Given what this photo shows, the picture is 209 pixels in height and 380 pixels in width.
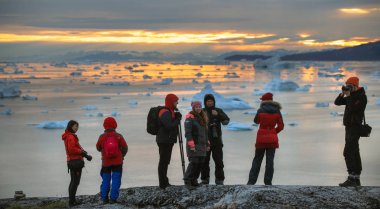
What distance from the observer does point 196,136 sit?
6.47 meters

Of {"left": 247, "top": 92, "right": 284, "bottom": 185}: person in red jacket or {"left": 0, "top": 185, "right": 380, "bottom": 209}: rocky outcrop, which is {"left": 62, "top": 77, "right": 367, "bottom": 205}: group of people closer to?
{"left": 247, "top": 92, "right": 284, "bottom": 185}: person in red jacket

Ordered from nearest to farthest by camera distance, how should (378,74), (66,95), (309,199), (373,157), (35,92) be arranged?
(309,199) → (373,157) → (66,95) → (35,92) → (378,74)

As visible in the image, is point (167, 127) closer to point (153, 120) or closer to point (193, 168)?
point (153, 120)

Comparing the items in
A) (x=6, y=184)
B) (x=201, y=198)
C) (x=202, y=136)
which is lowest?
(x=6, y=184)

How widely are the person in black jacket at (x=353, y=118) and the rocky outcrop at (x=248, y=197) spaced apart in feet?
1.60

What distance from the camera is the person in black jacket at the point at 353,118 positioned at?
268 inches

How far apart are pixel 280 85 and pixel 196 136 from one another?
33.6 meters

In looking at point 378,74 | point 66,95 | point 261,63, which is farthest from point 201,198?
point 261,63

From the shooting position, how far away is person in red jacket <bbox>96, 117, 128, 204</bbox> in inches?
247

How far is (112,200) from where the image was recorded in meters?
6.61

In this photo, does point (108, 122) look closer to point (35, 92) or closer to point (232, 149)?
point (232, 149)

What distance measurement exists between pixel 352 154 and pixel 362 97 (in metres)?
0.68

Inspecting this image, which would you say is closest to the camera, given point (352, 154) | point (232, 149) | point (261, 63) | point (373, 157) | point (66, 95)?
point (352, 154)

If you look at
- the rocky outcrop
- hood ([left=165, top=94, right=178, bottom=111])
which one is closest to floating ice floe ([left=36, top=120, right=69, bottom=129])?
the rocky outcrop
